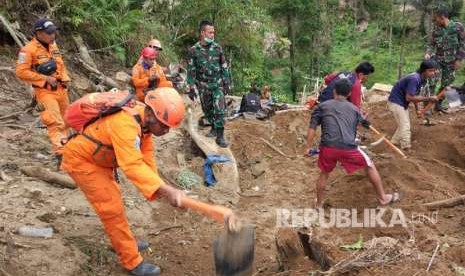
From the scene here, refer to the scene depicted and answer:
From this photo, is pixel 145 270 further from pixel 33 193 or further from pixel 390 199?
pixel 390 199

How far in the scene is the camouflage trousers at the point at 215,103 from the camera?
26.0ft

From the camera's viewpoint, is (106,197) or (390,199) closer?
(106,197)

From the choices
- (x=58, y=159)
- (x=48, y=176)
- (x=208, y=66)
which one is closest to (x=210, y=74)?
(x=208, y=66)

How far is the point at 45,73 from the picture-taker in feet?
20.8

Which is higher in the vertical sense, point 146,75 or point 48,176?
point 146,75

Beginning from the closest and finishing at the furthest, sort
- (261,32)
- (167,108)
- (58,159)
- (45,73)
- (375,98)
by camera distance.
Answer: (167,108) → (45,73) → (58,159) → (375,98) → (261,32)

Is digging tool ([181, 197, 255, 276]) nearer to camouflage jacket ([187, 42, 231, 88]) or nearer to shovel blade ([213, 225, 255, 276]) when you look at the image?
shovel blade ([213, 225, 255, 276])

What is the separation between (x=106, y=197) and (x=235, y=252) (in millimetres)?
1323

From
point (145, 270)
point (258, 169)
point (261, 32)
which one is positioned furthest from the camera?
point (261, 32)

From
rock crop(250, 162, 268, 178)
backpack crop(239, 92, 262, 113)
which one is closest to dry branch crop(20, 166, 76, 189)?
rock crop(250, 162, 268, 178)

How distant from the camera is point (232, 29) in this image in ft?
51.1

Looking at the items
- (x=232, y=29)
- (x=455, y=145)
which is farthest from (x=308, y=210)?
(x=232, y=29)

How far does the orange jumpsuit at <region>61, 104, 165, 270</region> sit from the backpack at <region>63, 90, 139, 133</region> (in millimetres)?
47

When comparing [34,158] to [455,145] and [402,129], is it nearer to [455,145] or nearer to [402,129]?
[402,129]
